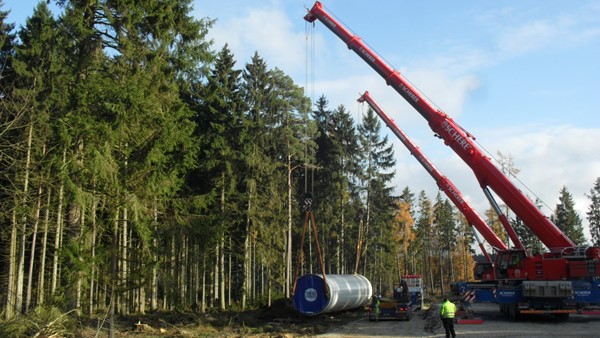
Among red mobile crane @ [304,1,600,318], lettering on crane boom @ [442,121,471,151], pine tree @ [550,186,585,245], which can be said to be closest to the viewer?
red mobile crane @ [304,1,600,318]

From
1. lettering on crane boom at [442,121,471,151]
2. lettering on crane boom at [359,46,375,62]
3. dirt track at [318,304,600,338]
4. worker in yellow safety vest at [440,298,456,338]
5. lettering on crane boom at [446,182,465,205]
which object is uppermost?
lettering on crane boom at [359,46,375,62]

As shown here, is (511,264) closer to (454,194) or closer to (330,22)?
(454,194)

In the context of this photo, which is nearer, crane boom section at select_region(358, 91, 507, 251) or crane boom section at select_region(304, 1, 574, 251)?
crane boom section at select_region(304, 1, 574, 251)

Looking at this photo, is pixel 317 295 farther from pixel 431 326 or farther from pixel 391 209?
pixel 391 209

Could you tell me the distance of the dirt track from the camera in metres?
17.3

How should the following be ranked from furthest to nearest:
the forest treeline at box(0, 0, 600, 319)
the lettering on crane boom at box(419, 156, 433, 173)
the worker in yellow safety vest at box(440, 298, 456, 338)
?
the lettering on crane boom at box(419, 156, 433, 173) → the worker in yellow safety vest at box(440, 298, 456, 338) → the forest treeline at box(0, 0, 600, 319)

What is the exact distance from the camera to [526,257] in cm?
2142

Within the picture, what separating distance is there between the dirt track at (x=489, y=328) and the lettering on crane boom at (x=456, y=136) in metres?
7.47

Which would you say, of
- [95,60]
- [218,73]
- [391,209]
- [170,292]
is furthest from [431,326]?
[391,209]

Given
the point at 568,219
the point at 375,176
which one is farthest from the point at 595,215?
the point at 375,176

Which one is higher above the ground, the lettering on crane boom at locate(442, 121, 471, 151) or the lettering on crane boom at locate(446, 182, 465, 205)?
the lettering on crane boom at locate(442, 121, 471, 151)

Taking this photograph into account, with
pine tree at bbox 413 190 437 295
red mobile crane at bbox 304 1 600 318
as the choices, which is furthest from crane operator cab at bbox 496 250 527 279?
pine tree at bbox 413 190 437 295

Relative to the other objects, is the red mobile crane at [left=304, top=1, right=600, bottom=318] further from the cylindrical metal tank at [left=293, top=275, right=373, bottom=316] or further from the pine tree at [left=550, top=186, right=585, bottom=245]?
the pine tree at [left=550, top=186, right=585, bottom=245]

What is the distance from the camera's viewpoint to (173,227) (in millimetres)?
20250
